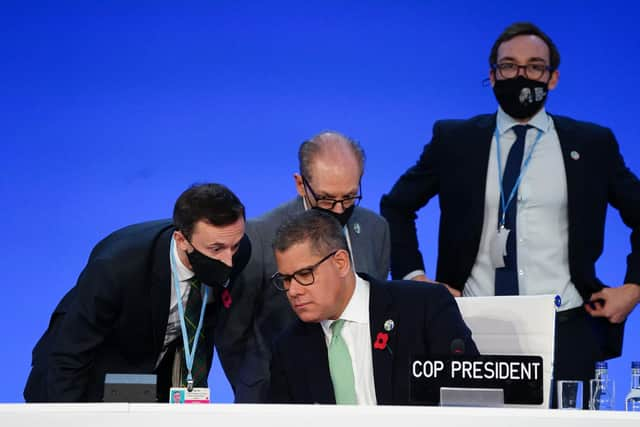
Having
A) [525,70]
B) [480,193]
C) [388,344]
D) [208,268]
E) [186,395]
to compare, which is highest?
[525,70]

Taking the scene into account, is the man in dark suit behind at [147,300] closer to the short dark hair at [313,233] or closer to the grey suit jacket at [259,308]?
the grey suit jacket at [259,308]

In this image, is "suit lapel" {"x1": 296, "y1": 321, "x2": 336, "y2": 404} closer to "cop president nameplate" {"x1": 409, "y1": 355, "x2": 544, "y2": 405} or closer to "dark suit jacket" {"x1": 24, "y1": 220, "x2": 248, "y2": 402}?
"dark suit jacket" {"x1": 24, "y1": 220, "x2": 248, "y2": 402}

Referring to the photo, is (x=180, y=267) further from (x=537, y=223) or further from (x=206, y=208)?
(x=537, y=223)

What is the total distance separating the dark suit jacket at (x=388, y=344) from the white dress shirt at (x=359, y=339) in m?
0.02

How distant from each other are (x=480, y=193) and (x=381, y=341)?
32.0 inches

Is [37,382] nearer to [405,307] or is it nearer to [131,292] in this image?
[131,292]

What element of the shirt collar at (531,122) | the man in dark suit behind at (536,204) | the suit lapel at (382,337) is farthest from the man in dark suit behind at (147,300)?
the shirt collar at (531,122)

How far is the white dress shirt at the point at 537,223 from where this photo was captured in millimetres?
3631

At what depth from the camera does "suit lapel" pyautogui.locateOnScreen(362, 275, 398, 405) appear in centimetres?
304

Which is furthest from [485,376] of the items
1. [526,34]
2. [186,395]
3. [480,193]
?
[526,34]

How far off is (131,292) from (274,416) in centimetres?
161

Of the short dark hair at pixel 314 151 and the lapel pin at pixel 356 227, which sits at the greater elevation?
the short dark hair at pixel 314 151

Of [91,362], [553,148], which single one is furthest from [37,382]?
[553,148]

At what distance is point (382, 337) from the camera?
3113 mm
